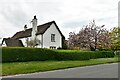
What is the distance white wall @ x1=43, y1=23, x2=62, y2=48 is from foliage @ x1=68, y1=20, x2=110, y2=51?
698 cm

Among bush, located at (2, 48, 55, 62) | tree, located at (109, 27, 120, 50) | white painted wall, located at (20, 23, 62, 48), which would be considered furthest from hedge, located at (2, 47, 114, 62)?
tree, located at (109, 27, 120, 50)

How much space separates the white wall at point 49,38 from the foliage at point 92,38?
6.98m

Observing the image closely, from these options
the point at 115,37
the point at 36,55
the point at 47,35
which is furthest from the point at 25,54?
the point at 115,37

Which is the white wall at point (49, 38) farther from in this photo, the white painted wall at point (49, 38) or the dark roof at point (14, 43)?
the dark roof at point (14, 43)

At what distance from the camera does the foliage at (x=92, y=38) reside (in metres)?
55.4

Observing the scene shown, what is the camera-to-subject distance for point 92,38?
56.1m

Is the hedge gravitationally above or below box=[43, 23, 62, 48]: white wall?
below

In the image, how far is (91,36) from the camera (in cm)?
5606

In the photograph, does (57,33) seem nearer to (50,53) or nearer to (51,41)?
(51,41)

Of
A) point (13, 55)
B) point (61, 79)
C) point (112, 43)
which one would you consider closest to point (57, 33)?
point (112, 43)

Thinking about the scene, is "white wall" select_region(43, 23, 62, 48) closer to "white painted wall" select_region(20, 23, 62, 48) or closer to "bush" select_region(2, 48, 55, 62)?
"white painted wall" select_region(20, 23, 62, 48)

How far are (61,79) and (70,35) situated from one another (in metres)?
48.3

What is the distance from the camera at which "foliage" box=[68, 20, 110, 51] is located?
55444mm

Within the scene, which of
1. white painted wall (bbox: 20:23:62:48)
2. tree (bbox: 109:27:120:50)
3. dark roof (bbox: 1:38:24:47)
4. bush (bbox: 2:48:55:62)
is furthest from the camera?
tree (bbox: 109:27:120:50)
